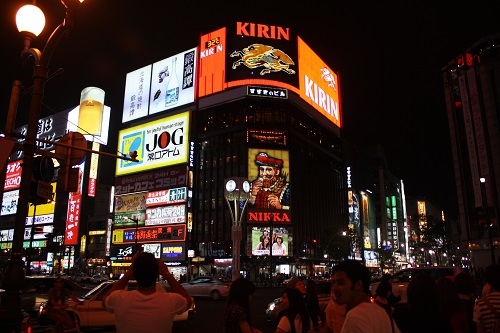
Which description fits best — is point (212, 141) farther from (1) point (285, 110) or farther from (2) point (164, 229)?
(2) point (164, 229)

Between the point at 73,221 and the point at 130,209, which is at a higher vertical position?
the point at 130,209

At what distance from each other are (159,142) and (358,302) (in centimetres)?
6753

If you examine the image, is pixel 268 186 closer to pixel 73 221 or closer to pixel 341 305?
pixel 73 221

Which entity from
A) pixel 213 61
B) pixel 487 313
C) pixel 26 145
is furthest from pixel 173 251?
pixel 487 313

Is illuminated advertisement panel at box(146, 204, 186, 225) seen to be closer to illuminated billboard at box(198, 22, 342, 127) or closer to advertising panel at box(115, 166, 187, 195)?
advertising panel at box(115, 166, 187, 195)

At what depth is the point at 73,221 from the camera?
8225 centimetres

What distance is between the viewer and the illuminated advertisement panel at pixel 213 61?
79.1m

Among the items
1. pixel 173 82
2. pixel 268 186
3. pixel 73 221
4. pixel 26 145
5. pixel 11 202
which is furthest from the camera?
pixel 11 202

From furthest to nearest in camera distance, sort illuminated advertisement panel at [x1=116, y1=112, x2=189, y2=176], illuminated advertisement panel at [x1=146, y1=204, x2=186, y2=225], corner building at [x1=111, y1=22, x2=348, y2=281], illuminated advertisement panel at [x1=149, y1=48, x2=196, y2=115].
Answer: illuminated advertisement panel at [x1=149, y1=48, x2=196, y2=115] → corner building at [x1=111, y1=22, x2=348, y2=281] → illuminated advertisement panel at [x1=146, y1=204, x2=186, y2=225] → illuminated advertisement panel at [x1=116, y1=112, x2=189, y2=176]

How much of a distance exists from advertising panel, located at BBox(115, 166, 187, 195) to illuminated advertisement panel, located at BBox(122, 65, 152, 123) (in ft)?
39.6

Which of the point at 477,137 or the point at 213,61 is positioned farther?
the point at 213,61

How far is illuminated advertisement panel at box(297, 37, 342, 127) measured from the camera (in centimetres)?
8356

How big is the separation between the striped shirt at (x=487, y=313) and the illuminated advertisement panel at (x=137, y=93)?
248 feet

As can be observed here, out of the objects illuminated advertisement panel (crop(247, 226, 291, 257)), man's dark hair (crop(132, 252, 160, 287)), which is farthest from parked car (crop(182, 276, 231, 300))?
illuminated advertisement panel (crop(247, 226, 291, 257))
